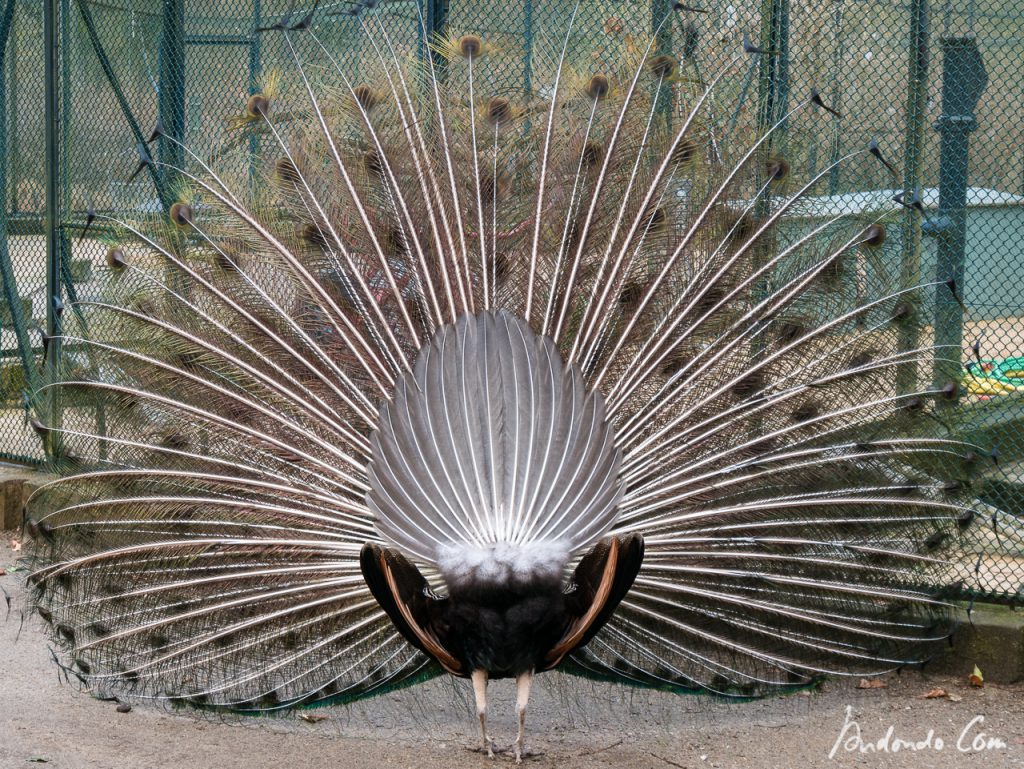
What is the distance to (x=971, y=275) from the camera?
17.8ft

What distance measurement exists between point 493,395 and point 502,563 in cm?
66

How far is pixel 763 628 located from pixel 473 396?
1.39 meters

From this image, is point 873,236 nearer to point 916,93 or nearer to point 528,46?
point 916,93

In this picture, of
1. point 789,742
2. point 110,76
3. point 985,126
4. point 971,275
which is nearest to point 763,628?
point 789,742

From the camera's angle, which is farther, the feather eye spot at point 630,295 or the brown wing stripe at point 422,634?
the feather eye spot at point 630,295

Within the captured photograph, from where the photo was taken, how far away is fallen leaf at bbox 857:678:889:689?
513 centimetres

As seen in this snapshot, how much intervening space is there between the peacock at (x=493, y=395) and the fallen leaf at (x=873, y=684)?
52 centimetres

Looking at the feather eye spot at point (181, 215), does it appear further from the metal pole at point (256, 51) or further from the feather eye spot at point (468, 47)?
the metal pole at point (256, 51)

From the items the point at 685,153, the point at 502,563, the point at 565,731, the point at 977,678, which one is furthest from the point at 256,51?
the point at 977,678

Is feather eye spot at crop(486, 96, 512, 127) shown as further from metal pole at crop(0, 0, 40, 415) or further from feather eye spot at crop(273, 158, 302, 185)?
metal pole at crop(0, 0, 40, 415)

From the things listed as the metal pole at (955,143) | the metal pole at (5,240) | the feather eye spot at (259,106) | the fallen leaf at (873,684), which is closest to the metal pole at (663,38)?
the metal pole at (955,143)

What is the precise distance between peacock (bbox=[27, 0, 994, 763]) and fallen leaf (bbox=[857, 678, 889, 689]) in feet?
1.71

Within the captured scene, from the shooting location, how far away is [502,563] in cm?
396

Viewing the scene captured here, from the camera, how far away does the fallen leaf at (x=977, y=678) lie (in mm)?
5215
